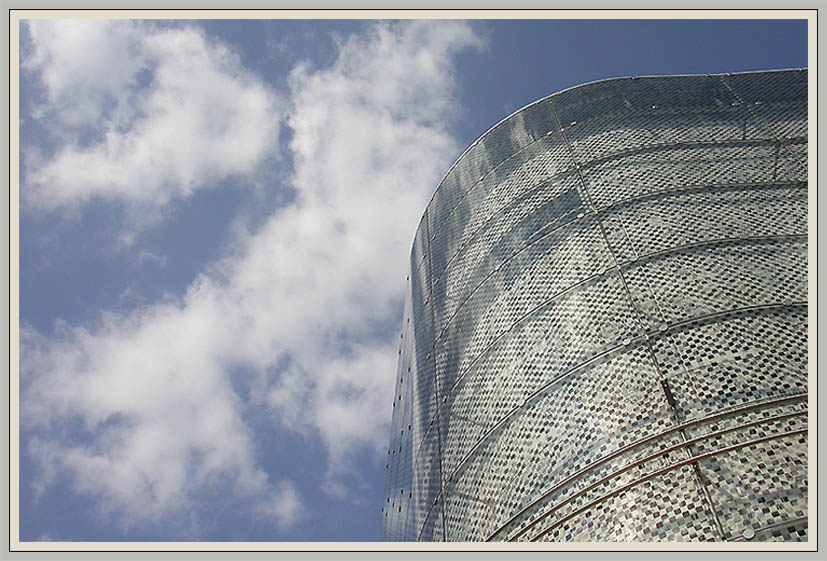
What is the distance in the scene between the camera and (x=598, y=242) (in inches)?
446

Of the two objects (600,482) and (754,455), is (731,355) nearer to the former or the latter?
(754,455)

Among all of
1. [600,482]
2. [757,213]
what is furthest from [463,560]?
[757,213]

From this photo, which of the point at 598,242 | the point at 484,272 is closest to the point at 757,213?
the point at 598,242

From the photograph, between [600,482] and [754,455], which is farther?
[600,482]

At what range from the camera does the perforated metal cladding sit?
7.40 metres

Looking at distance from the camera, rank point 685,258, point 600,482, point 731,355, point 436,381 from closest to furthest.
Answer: point 600,482 < point 731,355 < point 685,258 < point 436,381

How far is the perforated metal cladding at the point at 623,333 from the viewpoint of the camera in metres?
7.40

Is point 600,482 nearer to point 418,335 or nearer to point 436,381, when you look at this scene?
point 436,381

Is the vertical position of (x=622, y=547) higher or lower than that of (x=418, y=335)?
lower

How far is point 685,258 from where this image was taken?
10281 mm

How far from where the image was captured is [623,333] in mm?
9414
